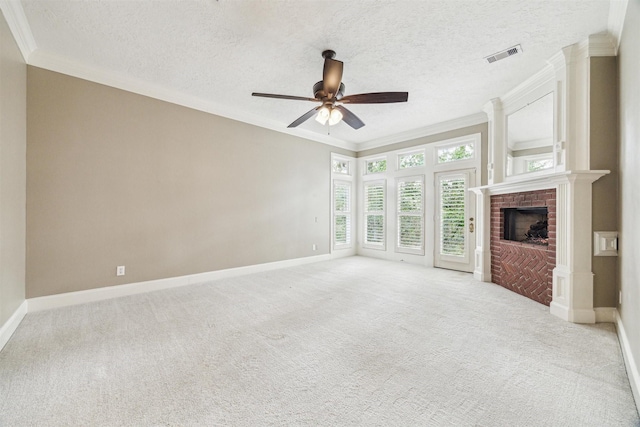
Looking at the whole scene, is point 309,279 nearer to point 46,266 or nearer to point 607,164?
point 46,266

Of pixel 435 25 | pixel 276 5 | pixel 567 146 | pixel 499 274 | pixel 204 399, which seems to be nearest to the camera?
pixel 204 399

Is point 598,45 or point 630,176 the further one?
point 598,45

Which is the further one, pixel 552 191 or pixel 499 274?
pixel 499 274

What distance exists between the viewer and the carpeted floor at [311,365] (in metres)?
1.49

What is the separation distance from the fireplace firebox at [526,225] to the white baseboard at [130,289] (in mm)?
4126

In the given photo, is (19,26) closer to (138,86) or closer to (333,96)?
(138,86)

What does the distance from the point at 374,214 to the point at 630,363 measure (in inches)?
191

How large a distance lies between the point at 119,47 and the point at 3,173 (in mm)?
1669

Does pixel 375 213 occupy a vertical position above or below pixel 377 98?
below

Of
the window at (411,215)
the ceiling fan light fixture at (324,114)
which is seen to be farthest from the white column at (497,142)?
the ceiling fan light fixture at (324,114)

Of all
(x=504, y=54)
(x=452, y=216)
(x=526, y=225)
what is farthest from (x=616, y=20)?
(x=452, y=216)

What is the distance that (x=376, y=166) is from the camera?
260 inches

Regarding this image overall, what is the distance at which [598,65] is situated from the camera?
9.18 ft

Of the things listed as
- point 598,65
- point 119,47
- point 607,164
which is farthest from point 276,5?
point 607,164
